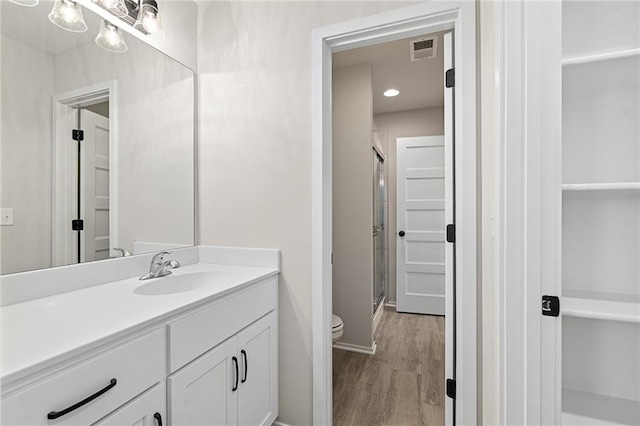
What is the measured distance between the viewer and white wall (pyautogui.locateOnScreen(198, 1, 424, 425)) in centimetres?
157

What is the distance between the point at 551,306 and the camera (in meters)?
0.91


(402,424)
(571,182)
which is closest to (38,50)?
(571,182)

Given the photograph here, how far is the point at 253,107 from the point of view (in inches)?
66.4

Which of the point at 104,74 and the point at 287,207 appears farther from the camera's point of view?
the point at 287,207

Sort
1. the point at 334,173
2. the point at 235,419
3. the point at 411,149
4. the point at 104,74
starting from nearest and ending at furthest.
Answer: the point at 235,419, the point at 104,74, the point at 334,173, the point at 411,149

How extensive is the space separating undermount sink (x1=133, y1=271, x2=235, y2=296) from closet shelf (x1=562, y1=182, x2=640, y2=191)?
1.35 metres

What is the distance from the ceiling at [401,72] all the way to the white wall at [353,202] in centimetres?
15

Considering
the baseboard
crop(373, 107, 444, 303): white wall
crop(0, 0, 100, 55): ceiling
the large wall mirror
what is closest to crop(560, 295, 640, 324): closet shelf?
the large wall mirror

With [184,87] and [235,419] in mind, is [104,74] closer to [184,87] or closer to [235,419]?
[184,87]

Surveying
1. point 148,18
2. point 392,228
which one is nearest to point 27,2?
point 148,18

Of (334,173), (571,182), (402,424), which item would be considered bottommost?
(402,424)

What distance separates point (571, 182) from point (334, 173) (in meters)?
1.90

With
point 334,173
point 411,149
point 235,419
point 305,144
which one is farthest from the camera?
point 411,149

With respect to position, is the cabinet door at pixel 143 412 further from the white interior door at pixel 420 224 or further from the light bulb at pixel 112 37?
the white interior door at pixel 420 224
